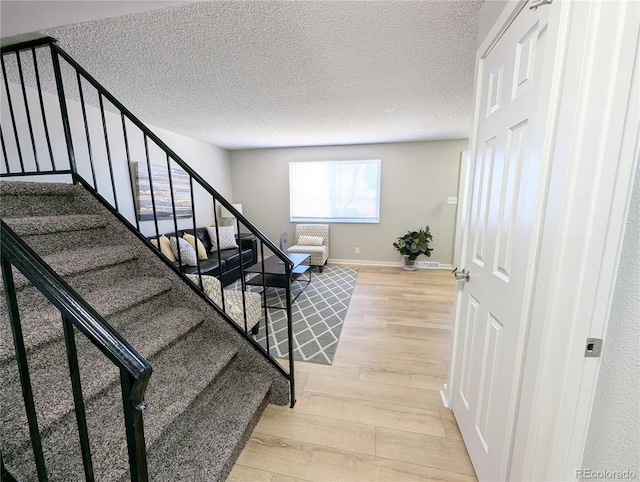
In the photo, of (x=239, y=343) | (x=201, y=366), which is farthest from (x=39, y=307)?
(x=239, y=343)

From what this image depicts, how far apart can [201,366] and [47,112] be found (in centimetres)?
316

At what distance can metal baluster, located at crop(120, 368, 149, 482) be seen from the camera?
56 centimetres

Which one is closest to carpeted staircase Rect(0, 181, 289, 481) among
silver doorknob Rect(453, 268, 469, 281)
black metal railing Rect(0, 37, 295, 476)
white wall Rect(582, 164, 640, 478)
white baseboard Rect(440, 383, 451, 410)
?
black metal railing Rect(0, 37, 295, 476)

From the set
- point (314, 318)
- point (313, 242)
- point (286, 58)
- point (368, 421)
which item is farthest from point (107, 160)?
point (368, 421)

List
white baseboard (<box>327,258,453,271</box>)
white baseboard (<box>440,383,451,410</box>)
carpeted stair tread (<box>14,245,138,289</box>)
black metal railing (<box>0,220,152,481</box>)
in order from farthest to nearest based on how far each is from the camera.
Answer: white baseboard (<box>327,258,453,271</box>) < white baseboard (<box>440,383,451,410</box>) < carpeted stair tread (<box>14,245,138,289</box>) < black metal railing (<box>0,220,152,481</box>)

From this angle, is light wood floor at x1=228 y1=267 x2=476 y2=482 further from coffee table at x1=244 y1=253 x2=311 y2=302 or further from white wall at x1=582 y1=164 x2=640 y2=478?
coffee table at x1=244 y1=253 x2=311 y2=302

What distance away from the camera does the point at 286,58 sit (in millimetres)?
1921

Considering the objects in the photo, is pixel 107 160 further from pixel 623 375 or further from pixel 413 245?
pixel 413 245

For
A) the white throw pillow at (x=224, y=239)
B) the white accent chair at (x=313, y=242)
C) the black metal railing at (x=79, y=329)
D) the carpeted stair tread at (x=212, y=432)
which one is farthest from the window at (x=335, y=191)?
the black metal railing at (x=79, y=329)

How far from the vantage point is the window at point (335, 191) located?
495 cm

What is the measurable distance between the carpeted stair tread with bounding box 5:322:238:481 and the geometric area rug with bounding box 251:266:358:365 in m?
0.79

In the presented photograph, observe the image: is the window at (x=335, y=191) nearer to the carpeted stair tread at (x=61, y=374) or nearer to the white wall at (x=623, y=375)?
the carpeted stair tread at (x=61, y=374)

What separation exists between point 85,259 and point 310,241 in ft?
12.1

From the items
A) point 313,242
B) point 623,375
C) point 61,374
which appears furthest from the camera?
point 313,242
